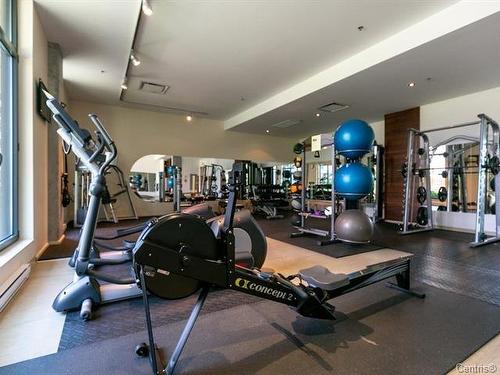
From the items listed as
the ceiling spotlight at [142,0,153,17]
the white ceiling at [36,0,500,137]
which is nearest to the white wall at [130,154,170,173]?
the white ceiling at [36,0,500,137]

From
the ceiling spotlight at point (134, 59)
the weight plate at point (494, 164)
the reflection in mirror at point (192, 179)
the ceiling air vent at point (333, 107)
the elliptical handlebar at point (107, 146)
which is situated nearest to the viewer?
the elliptical handlebar at point (107, 146)

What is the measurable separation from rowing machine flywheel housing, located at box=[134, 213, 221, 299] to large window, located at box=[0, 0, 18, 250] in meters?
2.34

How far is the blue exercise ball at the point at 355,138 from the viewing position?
392cm

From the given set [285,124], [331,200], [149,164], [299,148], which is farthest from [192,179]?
[331,200]

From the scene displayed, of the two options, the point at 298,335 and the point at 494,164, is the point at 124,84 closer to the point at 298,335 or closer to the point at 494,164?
the point at 298,335

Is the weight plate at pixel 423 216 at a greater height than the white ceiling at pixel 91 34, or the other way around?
the white ceiling at pixel 91 34

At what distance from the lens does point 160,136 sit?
7.86 meters

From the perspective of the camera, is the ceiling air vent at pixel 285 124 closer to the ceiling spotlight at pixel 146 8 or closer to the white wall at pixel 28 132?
the ceiling spotlight at pixel 146 8

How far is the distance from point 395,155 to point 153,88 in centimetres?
622

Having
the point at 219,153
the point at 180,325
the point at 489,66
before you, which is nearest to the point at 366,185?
the point at 489,66

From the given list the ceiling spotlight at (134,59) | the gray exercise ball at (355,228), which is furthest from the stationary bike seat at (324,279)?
the ceiling spotlight at (134,59)

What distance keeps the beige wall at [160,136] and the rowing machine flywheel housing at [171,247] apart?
6.68 m

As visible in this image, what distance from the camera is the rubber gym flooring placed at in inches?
57.6

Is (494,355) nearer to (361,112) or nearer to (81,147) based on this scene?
(81,147)
